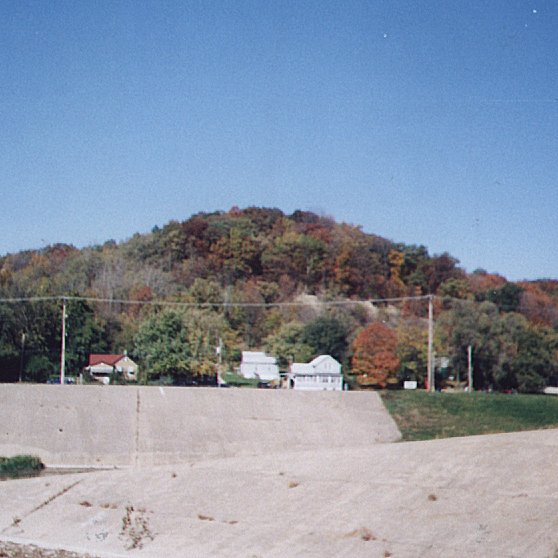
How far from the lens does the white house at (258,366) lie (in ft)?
163

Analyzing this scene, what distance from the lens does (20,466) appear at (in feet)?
79.0

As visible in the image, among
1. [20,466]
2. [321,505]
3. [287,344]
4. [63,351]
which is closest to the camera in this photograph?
[321,505]

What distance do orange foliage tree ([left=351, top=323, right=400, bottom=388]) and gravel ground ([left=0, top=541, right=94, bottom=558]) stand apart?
30.5 meters

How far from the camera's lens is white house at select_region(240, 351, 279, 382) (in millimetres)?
49562

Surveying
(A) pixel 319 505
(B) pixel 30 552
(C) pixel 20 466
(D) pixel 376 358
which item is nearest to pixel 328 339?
(D) pixel 376 358

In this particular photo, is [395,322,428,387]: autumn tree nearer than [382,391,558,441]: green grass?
No

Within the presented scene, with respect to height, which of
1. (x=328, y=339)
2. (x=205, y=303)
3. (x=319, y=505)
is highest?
(x=205, y=303)

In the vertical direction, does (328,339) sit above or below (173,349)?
above

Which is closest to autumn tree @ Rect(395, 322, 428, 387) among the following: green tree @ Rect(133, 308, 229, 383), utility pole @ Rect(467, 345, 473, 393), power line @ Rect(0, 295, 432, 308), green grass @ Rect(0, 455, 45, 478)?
utility pole @ Rect(467, 345, 473, 393)

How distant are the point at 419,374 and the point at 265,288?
21.6 m

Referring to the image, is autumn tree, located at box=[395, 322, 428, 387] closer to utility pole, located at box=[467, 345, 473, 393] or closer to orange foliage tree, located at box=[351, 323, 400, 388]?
orange foliage tree, located at box=[351, 323, 400, 388]

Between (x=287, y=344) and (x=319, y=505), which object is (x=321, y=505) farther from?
(x=287, y=344)

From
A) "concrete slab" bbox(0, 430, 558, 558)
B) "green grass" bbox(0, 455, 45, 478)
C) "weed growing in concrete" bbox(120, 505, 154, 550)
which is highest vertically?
"concrete slab" bbox(0, 430, 558, 558)

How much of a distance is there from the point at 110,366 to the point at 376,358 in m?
14.3
